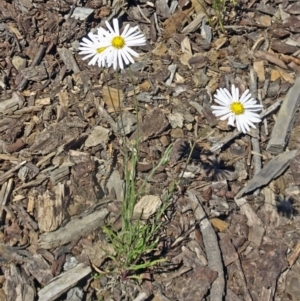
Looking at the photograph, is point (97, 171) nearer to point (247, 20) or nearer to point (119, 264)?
point (119, 264)

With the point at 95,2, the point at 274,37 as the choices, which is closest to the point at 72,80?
the point at 95,2

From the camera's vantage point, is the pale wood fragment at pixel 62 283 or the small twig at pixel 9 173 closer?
the pale wood fragment at pixel 62 283

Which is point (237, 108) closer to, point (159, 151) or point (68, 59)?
point (159, 151)

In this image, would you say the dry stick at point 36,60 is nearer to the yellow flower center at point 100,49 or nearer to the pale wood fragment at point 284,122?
the yellow flower center at point 100,49

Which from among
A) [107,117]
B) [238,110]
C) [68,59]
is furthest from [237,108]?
[68,59]

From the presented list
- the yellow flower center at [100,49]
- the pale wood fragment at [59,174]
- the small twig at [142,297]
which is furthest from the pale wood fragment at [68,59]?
the small twig at [142,297]

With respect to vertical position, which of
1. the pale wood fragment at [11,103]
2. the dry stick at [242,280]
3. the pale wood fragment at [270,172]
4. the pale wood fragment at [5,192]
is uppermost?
the pale wood fragment at [11,103]

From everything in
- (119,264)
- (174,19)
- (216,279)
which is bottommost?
(216,279)
